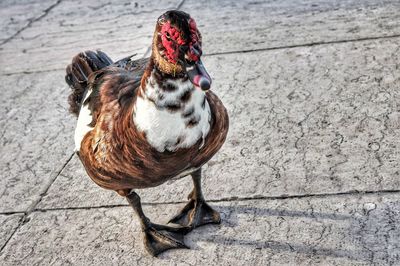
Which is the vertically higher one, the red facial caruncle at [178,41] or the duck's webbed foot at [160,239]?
the red facial caruncle at [178,41]

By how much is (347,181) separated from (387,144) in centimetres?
42

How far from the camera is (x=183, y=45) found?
2152mm

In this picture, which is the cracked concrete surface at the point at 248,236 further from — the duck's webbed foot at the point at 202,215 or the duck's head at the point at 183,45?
the duck's head at the point at 183,45

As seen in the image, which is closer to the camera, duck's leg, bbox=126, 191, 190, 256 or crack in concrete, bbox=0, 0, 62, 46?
duck's leg, bbox=126, 191, 190, 256

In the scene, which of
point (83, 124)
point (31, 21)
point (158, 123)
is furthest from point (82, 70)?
point (31, 21)

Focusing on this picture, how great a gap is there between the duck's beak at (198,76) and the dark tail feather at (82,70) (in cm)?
125

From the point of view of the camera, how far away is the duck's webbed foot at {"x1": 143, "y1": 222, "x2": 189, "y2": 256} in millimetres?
2947

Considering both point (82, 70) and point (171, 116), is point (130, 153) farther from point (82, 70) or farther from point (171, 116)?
point (82, 70)

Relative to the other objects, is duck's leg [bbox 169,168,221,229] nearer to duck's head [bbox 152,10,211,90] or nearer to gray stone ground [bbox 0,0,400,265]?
gray stone ground [bbox 0,0,400,265]

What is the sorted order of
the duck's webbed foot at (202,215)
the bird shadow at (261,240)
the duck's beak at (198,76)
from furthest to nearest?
the duck's webbed foot at (202,215) → the bird shadow at (261,240) → the duck's beak at (198,76)

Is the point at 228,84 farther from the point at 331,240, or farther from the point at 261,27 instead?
the point at 331,240

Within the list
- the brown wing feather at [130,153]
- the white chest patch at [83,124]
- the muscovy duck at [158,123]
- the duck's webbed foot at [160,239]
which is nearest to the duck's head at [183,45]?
the muscovy duck at [158,123]

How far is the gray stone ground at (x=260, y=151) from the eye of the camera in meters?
2.90

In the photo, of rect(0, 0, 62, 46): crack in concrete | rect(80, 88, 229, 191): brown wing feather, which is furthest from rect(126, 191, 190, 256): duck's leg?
rect(0, 0, 62, 46): crack in concrete
